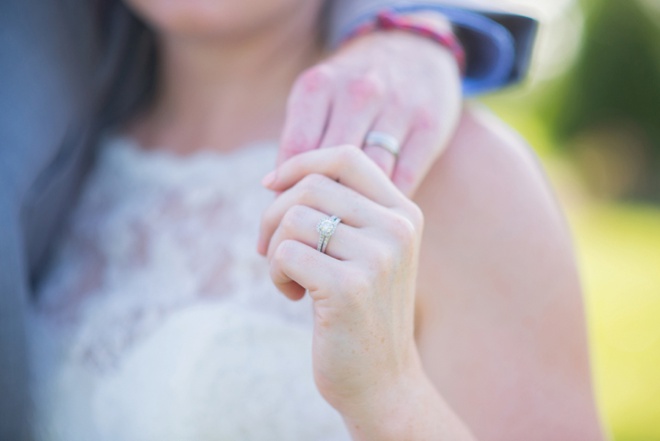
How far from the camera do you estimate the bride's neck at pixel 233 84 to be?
4.66 ft

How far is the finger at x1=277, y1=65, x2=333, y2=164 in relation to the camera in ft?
3.28

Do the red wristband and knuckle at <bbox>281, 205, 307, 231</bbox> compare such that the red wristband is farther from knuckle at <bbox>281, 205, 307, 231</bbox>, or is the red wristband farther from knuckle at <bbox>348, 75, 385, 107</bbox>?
knuckle at <bbox>281, 205, 307, 231</bbox>

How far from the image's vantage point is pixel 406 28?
1229mm

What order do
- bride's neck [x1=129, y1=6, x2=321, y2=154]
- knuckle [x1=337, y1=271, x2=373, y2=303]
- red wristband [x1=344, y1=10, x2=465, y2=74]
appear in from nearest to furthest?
knuckle [x1=337, y1=271, x2=373, y2=303]
red wristband [x1=344, y1=10, x2=465, y2=74]
bride's neck [x1=129, y1=6, x2=321, y2=154]

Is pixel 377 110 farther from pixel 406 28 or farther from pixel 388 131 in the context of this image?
pixel 406 28

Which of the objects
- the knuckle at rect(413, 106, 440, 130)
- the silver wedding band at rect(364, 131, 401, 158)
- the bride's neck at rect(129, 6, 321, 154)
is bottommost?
the bride's neck at rect(129, 6, 321, 154)

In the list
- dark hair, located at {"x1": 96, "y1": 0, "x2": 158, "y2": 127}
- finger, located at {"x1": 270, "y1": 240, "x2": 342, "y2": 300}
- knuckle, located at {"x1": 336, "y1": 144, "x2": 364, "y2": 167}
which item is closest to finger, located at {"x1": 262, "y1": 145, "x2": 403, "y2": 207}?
knuckle, located at {"x1": 336, "y1": 144, "x2": 364, "y2": 167}

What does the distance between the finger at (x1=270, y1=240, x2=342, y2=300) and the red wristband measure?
20.5 inches

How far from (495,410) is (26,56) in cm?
102

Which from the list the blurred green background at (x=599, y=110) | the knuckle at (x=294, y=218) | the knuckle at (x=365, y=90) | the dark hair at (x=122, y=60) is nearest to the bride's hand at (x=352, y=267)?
the knuckle at (x=294, y=218)

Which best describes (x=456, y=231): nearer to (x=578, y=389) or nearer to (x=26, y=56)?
(x=578, y=389)

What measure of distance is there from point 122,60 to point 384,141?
86cm

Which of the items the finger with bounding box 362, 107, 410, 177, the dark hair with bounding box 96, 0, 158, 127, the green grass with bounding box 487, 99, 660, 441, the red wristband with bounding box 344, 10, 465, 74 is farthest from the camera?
the green grass with bounding box 487, 99, 660, 441

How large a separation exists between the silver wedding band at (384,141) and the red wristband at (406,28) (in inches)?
11.9
